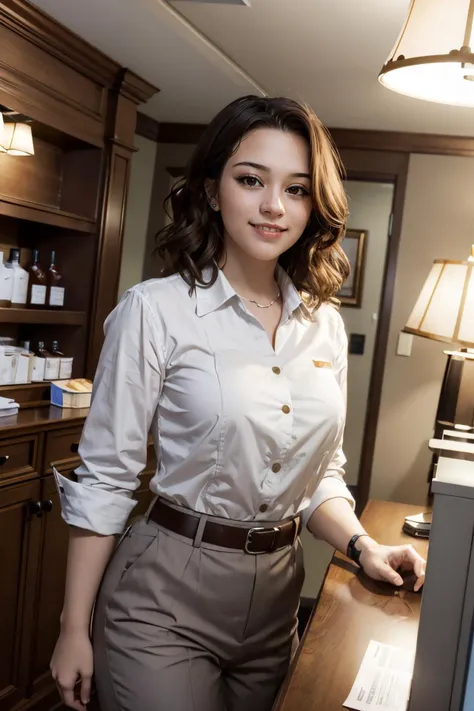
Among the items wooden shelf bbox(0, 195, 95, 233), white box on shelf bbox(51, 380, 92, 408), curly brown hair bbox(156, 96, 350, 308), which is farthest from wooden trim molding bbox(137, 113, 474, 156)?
curly brown hair bbox(156, 96, 350, 308)

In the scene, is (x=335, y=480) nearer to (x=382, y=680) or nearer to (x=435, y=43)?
(x=382, y=680)

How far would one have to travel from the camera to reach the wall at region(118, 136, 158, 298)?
4206 mm

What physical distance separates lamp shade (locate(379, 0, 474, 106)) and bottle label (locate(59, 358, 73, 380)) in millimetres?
1928

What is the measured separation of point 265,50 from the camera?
9.48ft

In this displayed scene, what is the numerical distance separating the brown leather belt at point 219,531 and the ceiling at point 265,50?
66.2 inches

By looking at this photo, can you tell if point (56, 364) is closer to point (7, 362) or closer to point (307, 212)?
point (7, 362)

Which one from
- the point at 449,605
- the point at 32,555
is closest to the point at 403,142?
the point at 32,555

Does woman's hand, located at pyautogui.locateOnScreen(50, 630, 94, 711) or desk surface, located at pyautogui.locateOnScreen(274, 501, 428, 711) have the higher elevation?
desk surface, located at pyautogui.locateOnScreen(274, 501, 428, 711)

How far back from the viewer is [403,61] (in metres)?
1.57

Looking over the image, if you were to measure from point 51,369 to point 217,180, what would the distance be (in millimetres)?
1951

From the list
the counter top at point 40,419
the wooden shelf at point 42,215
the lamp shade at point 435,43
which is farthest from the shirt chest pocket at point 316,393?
the wooden shelf at point 42,215

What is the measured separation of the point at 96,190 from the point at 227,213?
212cm

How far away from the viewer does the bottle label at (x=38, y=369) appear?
3.07 meters

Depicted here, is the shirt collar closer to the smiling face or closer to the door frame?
the smiling face
